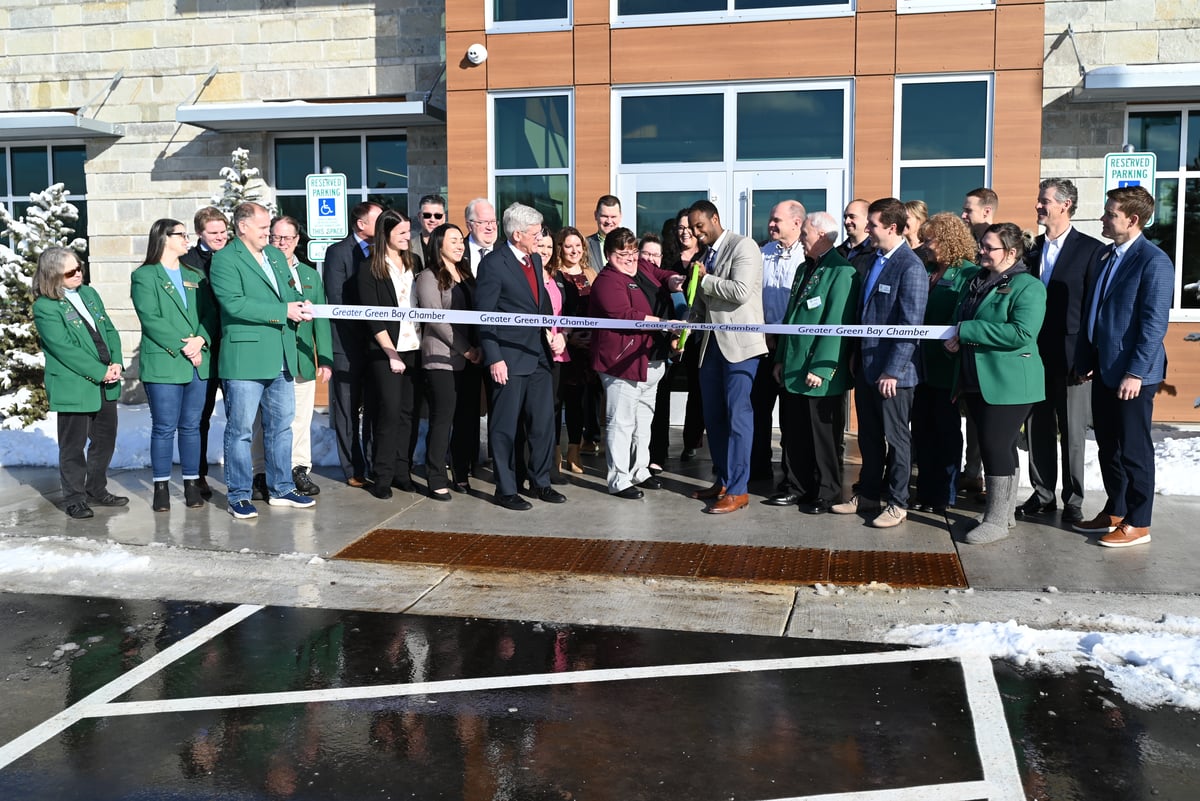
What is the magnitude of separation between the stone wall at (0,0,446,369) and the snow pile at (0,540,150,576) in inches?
315

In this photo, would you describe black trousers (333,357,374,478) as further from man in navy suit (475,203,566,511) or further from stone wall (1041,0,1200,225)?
stone wall (1041,0,1200,225)

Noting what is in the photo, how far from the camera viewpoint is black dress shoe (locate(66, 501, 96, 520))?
8.00 m

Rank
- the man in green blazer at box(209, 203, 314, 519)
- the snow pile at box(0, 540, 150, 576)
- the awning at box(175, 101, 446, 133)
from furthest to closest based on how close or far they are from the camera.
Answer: the awning at box(175, 101, 446, 133) → the man in green blazer at box(209, 203, 314, 519) → the snow pile at box(0, 540, 150, 576)

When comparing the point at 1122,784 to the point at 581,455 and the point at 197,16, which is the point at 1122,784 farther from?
the point at 197,16

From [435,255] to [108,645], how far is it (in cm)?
390

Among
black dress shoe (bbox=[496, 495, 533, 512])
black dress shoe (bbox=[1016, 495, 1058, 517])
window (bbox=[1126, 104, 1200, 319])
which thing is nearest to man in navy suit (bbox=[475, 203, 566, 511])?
black dress shoe (bbox=[496, 495, 533, 512])

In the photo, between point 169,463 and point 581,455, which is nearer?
point 169,463

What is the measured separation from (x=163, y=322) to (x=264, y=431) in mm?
1014

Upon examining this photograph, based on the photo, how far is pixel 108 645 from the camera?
17.8 ft

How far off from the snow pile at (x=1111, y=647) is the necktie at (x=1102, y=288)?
83.8 inches

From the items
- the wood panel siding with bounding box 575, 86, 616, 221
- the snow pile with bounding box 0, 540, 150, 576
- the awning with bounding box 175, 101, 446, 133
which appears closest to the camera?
the snow pile with bounding box 0, 540, 150, 576

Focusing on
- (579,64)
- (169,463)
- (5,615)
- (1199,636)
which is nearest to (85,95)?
(579,64)

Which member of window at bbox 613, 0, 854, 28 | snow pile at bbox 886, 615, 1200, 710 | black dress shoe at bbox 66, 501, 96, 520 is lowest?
snow pile at bbox 886, 615, 1200, 710

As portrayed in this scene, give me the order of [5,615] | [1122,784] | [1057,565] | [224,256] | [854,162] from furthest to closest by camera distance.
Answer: [854,162] < [224,256] < [1057,565] < [5,615] < [1122,784]
